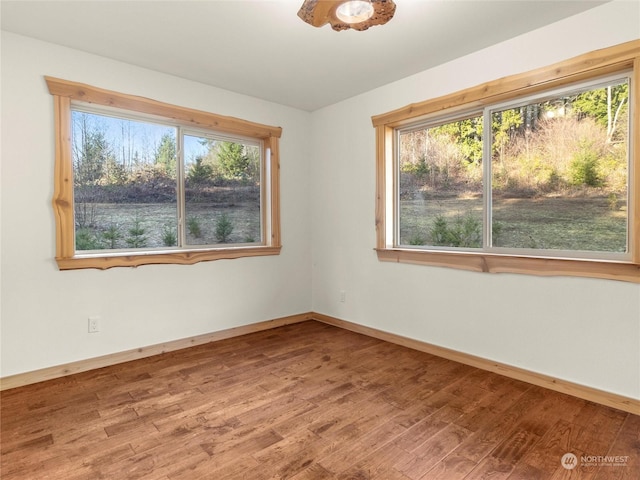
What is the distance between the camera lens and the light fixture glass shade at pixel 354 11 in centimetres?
187

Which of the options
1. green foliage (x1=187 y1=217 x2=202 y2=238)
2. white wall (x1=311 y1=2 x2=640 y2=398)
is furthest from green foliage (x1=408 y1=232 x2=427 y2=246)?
green foliage (x1=187 y1=217 x2=202 y2=238)

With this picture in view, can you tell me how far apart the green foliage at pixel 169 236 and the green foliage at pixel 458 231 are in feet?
7.95

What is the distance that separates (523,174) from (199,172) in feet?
9.40

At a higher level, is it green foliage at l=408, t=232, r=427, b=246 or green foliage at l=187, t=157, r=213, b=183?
green foliage at l=187, t=157, r=213, b=183

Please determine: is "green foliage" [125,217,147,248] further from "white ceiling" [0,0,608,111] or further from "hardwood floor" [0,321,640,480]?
"white ceiling" [0,0,608,111]

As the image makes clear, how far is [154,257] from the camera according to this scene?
9.95 ft

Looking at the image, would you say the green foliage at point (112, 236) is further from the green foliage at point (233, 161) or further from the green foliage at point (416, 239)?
the green foliage at point (416, 239)

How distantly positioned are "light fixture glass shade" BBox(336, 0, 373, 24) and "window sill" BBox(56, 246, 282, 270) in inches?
91.3

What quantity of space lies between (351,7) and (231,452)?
239cm

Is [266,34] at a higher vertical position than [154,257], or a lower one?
higher

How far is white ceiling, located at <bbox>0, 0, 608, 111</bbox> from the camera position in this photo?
2152 mm

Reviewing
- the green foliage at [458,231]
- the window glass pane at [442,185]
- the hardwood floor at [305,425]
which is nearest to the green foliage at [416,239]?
the window glass pane at [442,185]

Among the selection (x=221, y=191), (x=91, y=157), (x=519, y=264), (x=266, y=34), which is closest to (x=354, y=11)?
(x=266, y=34)

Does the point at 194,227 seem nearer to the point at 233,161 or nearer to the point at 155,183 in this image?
the point at 155,183
